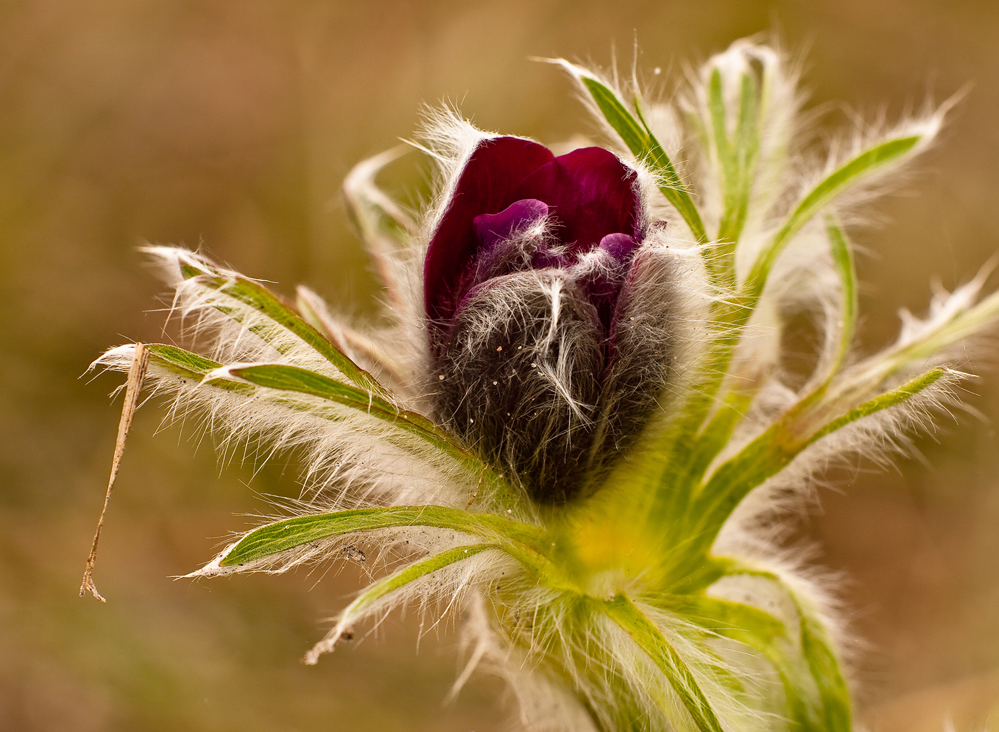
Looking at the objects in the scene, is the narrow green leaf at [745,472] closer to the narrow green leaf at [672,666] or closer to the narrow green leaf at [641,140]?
the narrow green leaf at [672,666]

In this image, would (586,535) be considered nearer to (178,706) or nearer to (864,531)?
(178,706)

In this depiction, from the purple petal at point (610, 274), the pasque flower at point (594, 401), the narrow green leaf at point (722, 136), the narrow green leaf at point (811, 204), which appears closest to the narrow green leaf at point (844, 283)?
the pasque flower at point (594, 401)

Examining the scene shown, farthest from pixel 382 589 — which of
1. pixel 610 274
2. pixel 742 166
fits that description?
pixel 742 166

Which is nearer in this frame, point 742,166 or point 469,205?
point 469,205

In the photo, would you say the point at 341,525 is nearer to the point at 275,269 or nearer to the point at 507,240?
the point at 507,240

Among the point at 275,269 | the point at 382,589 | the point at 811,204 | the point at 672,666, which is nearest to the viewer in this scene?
the point at 382,589
